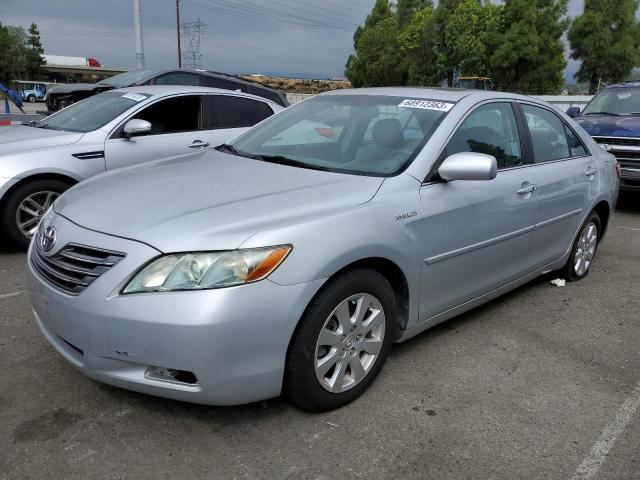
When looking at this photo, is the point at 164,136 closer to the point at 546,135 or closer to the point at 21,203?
the point at 21,203

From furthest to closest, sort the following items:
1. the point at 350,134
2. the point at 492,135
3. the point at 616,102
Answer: the point at 616,102
the point at 492,135
the point at 350,134

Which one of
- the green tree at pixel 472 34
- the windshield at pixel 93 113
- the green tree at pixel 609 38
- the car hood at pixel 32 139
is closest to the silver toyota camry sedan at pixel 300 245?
the car hood at pixel 32 139

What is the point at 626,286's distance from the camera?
4918mm

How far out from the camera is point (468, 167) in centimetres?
305

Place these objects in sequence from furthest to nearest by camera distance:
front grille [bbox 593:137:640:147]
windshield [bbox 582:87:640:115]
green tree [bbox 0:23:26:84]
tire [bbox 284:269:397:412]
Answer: green tree [bbox 0:23:26:84] < windshield [bbox 582:87:640:115] < front grille [bbox 593:137:640:147] < tire [bbox 284:269:397:412]

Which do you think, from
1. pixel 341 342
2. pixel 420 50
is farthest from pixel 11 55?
pixel 341 342

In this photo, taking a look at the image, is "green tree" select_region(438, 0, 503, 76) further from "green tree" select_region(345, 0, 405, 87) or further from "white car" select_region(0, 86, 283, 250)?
"white car" select_region(0, 86, 283, 250)

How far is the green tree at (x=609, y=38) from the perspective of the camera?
35469mm

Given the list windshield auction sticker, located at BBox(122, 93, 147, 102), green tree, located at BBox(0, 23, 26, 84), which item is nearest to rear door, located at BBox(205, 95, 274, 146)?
windshield auction sticker, located at BBox(122, 93, 147, 102)

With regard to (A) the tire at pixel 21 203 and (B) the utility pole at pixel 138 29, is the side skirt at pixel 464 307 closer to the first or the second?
(A) the tire at pixel 21 203

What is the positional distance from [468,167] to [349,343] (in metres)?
1.12

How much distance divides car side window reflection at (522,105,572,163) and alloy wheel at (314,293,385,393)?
1934mm

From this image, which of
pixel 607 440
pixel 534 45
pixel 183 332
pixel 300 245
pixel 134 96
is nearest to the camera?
pixel 183 332

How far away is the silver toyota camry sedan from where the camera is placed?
2.33 m
